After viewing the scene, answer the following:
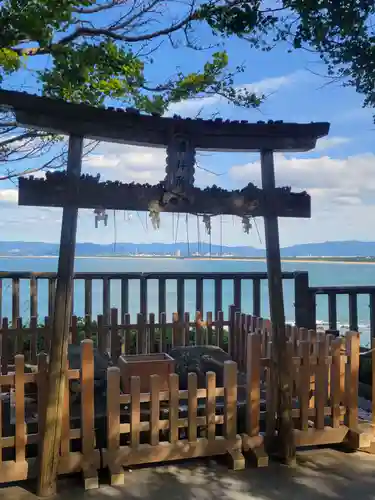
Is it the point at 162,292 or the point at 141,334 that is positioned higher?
the point at 162,292

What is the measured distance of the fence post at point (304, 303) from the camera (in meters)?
5.84

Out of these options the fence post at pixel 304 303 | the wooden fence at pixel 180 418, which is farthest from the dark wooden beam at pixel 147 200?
the fence post at pixel 304 303

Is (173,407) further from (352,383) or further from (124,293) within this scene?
(124,293)

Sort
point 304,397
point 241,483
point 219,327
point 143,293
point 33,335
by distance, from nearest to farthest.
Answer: point 241,483
point 304,397
point 33,335
point 219,327
point 143,293

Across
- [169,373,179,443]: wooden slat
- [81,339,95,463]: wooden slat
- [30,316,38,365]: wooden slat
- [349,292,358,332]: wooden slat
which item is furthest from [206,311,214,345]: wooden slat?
[81,339,95,463]: wooden slat

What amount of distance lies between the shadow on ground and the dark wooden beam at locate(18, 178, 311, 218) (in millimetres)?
1767

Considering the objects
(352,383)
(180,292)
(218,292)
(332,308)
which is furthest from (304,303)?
(352,383)

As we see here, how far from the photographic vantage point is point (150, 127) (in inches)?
130

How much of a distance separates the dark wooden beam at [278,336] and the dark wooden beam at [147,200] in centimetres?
10

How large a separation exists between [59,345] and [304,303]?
3631mm

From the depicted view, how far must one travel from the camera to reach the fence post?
5.84 meters

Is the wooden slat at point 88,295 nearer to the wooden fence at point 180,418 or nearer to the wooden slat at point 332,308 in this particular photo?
the wooden fence at point 180,418

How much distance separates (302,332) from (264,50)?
106 inches

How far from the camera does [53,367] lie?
2975 mm
